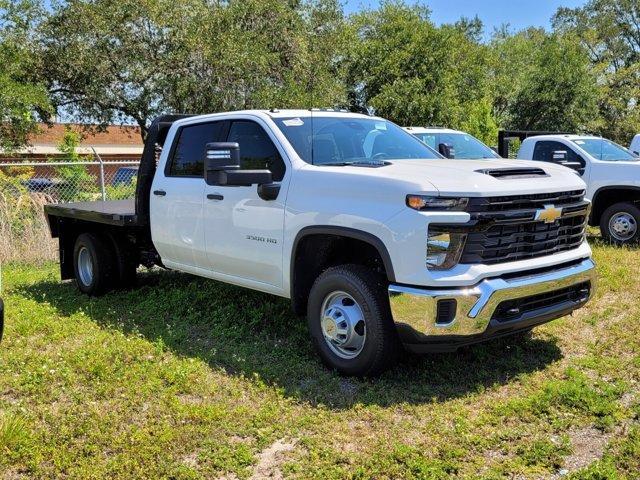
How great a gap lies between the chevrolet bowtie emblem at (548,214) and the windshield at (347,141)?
1.38m

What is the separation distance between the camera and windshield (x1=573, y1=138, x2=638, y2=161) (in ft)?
35.0

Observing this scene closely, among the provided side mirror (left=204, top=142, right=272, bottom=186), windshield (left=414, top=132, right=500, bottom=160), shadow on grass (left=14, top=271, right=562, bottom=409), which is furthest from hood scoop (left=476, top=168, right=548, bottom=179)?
windshield (left=414, top=132, right=500, bottom=160)

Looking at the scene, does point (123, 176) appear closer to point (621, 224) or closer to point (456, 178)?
point (621, 224)

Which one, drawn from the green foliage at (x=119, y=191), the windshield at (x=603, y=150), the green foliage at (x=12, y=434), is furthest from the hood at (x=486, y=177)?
the green foliage at (x=119, y=191)

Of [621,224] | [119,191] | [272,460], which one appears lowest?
[272,460]

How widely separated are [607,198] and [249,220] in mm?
7388

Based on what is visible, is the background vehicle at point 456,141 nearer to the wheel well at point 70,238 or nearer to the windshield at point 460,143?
the windshield at point 460,143

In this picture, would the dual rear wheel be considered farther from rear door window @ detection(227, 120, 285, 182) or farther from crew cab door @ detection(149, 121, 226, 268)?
rear door window @ detection(227, 120, 285, 182)

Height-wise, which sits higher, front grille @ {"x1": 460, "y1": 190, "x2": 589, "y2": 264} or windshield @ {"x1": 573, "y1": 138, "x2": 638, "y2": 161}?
windshield @ {"x1": 573, "y1": 138, "x2": 638, "y2": 161}

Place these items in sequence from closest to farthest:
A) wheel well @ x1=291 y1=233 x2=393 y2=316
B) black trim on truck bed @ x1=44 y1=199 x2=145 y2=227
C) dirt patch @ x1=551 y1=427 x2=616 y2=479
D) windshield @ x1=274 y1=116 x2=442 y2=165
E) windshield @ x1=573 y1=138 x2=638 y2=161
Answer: dirt patch @ x1=551 y1=427 x2=616 y2=479, wheel well @ x1=291 y1=233 x2=393 y2=316, windshield @ x1=274 y1=116 x2=442 y2=165, black trim on truck bed @ x1=44 y1=199 x2=145 y2=227, windshield @ x1=573 y1=138 x2=638 y2=161

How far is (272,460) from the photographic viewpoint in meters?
3.61

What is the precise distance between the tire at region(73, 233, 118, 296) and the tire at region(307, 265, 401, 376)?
3530 mm

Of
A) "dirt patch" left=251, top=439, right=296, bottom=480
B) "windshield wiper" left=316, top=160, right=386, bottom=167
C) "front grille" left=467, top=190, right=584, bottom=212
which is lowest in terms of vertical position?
"dirt patch" left=251, top=439, right=296, bottom=480

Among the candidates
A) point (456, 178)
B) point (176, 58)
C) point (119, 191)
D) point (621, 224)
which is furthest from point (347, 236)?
point (176, 58)
